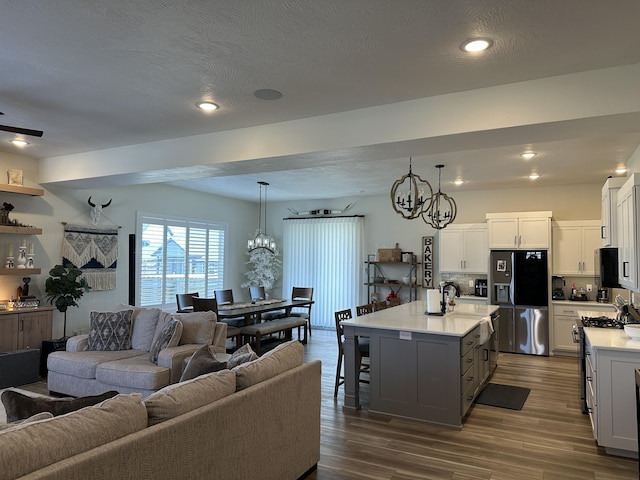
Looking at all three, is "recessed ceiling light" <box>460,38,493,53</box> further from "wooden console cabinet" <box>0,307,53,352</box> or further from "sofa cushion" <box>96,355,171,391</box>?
"wooden console cabinet" <box>0,307,53,352</box>

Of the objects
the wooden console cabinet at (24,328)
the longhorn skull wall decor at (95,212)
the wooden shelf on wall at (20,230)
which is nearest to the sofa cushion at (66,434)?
the wooden console cabinet at (24,328)

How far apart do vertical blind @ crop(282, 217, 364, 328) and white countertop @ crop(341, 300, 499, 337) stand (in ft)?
12.1

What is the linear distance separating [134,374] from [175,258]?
4.30m

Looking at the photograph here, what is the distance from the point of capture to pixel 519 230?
7441 mm

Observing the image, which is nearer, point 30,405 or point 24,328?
point 30,405

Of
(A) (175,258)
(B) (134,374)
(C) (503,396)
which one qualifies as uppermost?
(A) (175,258)

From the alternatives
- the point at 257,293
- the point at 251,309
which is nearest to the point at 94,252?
the point at 251,309

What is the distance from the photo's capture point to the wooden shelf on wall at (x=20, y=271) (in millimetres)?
5363

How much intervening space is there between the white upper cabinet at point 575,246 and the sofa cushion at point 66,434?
731 centimetres

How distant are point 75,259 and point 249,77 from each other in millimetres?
4692

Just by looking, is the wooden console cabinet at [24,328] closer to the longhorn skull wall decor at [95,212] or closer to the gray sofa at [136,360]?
the gray sofa at [136,360]

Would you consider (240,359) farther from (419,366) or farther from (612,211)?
(612,211)

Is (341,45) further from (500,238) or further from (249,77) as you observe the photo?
(500,238)

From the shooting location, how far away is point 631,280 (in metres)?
3.85
